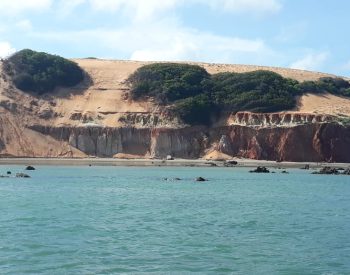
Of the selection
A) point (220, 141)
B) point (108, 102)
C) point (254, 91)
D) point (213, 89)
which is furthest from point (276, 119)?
point (108, 102)

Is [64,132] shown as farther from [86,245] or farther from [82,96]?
[86,245]

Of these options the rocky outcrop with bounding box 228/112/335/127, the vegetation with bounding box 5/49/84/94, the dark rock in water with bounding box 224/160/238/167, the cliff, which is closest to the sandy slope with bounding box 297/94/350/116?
the cliff

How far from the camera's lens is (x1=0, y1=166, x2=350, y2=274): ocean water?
1953cm

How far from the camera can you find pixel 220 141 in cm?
8819

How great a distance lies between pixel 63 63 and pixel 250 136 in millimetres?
32291

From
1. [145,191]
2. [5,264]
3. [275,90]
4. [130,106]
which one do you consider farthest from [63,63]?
[5,264]

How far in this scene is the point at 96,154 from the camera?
89000 mm

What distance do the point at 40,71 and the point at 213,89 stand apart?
1014 inches

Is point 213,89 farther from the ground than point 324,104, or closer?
farther from the ground

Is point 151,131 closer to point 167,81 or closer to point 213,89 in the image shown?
point 167,81

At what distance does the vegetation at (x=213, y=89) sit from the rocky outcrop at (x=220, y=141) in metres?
3.58

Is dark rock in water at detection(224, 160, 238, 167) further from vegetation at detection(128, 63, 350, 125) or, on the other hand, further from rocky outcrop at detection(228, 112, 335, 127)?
vegetation at detection(128, 63, 350, 125)

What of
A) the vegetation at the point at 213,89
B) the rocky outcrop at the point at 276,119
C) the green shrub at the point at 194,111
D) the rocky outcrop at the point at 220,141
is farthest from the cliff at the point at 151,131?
the vegetation at the point at 213,89

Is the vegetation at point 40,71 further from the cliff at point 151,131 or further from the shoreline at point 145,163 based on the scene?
the shoreline at point 145,163
